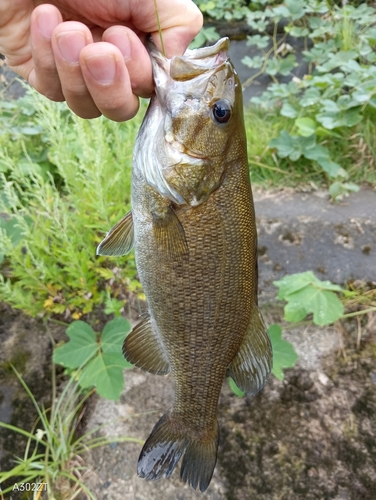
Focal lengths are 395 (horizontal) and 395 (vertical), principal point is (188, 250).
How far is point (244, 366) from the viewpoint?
1424mm

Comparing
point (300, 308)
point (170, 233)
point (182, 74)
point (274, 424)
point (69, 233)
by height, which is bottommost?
point (274, 424)

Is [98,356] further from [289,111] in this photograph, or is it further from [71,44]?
[289,111]

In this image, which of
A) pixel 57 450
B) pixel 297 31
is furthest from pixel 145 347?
A: pixel 297 31

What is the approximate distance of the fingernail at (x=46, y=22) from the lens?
1.15 metres

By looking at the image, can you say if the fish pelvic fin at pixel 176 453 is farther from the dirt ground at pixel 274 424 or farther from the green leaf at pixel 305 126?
the green leaf at pixel 305 126

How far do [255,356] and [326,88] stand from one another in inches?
103

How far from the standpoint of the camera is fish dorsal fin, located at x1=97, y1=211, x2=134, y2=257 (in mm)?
1383

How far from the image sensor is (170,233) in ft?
4.08

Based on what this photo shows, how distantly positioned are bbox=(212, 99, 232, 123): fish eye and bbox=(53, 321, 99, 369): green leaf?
1.24 metres

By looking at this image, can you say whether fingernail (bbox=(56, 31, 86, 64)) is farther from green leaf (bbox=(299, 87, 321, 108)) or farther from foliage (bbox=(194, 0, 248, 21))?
foliage (bbox=(194, 0, 248, 21))

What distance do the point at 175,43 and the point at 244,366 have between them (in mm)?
1146

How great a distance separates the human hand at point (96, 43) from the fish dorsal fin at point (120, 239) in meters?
0.35

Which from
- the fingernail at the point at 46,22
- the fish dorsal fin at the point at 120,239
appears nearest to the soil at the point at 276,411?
the fish dorsal fin at the point at 120,239

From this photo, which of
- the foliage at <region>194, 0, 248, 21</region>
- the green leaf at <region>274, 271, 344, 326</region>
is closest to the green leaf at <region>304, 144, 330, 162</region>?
the green leaf at <region>274, 271, 344, 326</region>
